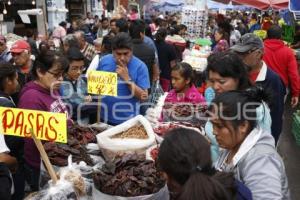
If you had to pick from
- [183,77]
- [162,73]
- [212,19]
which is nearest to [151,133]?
[183,77]

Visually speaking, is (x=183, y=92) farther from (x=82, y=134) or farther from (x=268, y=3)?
(x=268, y=3)

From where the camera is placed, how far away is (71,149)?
291 cm

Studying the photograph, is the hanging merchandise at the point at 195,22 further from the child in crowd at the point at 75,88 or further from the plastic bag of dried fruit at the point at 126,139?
the plastic bag of dried fruit at the point at 126,139

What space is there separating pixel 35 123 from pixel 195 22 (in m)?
9.78

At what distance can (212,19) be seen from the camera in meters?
17.3

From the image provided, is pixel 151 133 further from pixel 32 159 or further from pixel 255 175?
pixel 255 175

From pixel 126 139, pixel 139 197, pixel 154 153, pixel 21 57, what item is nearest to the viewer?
pixel 139 197

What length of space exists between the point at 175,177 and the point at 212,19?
16.2 metres

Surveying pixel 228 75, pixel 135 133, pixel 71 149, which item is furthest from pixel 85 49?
pixel 228 75

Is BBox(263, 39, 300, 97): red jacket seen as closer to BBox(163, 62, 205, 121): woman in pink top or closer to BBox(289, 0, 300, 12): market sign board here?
BBox(289, 0, 300, 12): market sign board

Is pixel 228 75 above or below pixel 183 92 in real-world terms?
above

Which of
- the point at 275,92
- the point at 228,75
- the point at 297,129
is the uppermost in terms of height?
the point at 228,75

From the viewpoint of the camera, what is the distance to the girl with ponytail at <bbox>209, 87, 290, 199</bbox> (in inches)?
74.0

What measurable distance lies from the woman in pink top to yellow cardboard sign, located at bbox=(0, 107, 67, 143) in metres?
1.58
